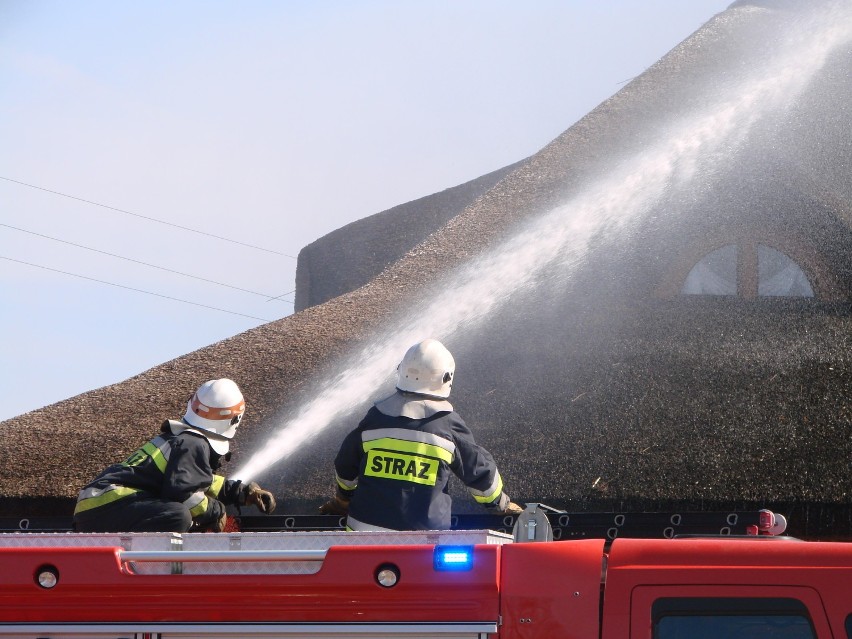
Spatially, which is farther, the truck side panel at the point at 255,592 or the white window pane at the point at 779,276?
the white window pane at the point at 779,276

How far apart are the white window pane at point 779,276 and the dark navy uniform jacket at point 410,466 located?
6.62m

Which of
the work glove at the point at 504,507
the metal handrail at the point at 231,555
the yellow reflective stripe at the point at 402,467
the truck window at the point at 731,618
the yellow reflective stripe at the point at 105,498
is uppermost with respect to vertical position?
the yellow reflective stripe at the point at 402,467

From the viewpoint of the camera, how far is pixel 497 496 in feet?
15.9

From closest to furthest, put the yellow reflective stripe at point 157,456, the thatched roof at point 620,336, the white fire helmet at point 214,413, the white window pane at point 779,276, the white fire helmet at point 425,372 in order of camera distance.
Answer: the yellow reflective stripe at point 157,456, the white fire helmet at point 425,372, the white fire helmet at point 214,413, the thatched roof at point 620,336, the white window pane at point 779,276

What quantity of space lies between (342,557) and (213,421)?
2.15m

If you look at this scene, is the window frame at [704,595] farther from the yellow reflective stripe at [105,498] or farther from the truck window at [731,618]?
the yellow reflective stripe at [105,498]

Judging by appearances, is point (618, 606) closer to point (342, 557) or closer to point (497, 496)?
point (342, 557)

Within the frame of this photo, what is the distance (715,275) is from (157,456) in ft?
24.9

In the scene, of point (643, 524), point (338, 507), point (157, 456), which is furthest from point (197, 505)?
point (643, 524)

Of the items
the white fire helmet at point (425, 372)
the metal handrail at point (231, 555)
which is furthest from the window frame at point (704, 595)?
the white fire helmet at point (425, 372)

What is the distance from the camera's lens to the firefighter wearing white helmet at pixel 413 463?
4.69 meters

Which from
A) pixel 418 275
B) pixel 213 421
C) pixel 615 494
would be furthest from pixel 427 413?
pixel 418 275

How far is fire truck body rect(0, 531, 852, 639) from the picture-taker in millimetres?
3008

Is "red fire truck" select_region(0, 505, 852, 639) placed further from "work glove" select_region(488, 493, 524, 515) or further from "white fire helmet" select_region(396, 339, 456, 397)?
"white fire helmet" select_region(396, 339, 456, 397)
